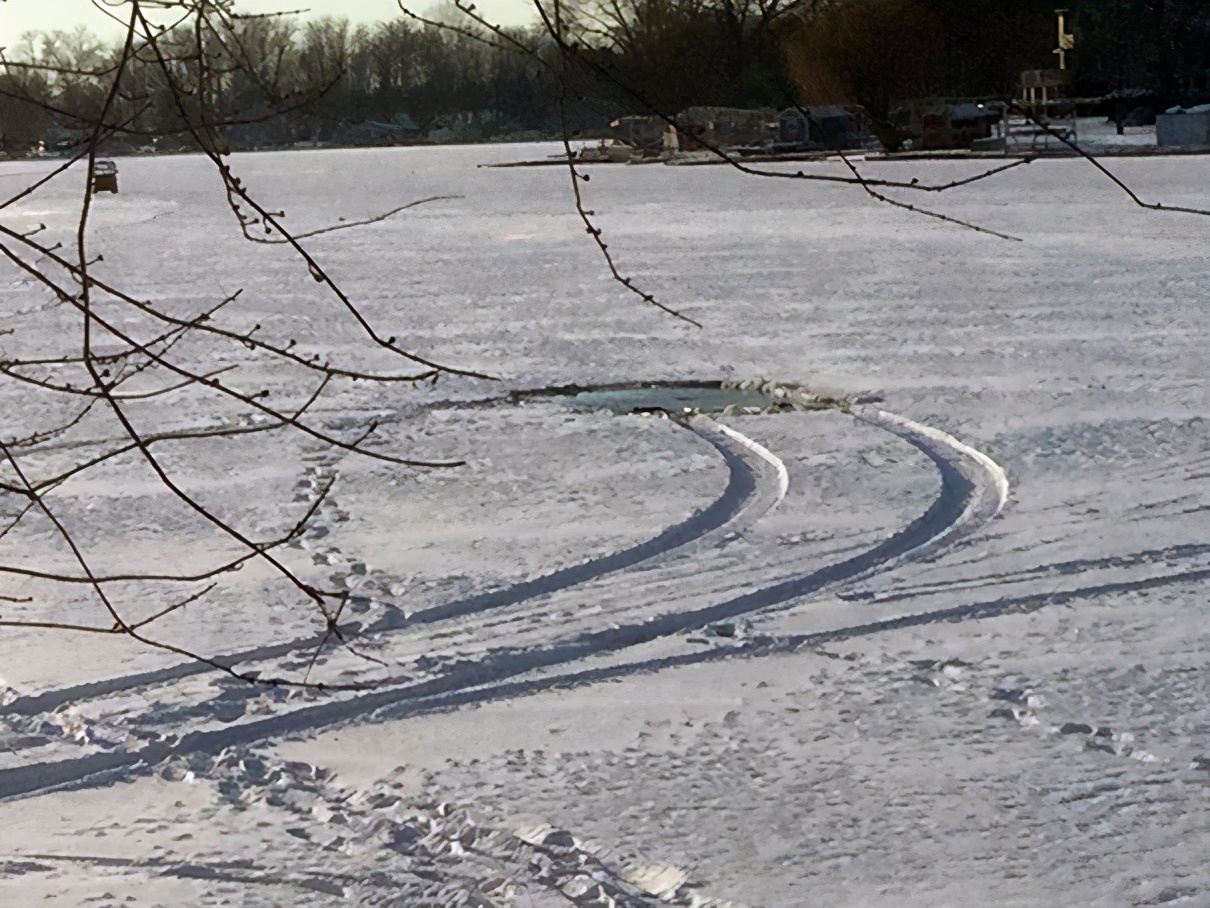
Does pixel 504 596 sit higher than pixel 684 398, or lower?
lower

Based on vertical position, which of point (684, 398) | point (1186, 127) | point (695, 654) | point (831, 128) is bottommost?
point (695, 654)

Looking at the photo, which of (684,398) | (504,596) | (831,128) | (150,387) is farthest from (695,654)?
(831,128)

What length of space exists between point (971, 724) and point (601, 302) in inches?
289

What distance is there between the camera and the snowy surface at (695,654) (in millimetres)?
3033

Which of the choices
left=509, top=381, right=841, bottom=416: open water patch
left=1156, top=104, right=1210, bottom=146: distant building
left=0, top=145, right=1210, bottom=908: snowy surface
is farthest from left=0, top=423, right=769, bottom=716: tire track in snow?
left=1156, top=104, right=1210, bottom=146: distant building

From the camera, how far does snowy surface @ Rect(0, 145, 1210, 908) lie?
9.95ft

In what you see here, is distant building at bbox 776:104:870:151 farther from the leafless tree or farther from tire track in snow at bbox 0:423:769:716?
tire track in snow at bbox 0:423:769:716

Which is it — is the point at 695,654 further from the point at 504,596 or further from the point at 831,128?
the point at 831,128

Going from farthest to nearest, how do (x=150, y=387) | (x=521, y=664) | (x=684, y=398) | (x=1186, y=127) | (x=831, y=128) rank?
(x=831, y=128)
(x=1186, y=127)
(x=150, y=387)
(x=684, y=398)
(x=521, y=664)

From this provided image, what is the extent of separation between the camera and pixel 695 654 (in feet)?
13.2

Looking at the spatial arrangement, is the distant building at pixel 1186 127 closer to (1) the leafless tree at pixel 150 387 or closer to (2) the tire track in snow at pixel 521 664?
(1) the leafless tree at pixel 150 387

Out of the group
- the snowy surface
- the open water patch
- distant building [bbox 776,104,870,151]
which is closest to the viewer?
the snowy surface

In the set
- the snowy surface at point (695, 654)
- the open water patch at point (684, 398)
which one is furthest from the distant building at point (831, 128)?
the open water patch at point (684, 398)

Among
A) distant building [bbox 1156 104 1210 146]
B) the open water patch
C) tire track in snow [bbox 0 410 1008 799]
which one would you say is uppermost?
distant building [bbox 1156 104 1210 146]
